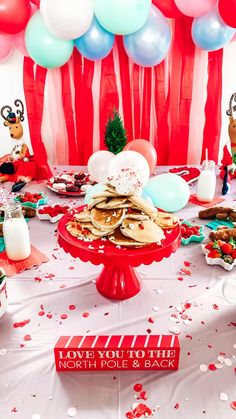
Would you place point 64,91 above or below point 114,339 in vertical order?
above

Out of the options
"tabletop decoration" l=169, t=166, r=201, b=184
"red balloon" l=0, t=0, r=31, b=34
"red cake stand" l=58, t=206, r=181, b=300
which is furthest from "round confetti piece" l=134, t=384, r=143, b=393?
"red balloon" l=0, t=0, r=31, b=34

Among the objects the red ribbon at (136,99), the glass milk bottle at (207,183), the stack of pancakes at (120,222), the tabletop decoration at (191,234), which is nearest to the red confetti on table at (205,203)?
the glass milk bottle at (207,183)

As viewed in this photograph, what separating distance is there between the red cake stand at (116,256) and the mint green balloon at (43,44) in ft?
4.18

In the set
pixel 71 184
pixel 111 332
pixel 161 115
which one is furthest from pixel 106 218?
pixel 161 115

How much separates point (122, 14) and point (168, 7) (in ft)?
1.18

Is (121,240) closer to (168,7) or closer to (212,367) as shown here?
(212,367)

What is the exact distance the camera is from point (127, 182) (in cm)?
112

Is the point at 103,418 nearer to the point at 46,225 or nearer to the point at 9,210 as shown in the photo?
the point at 9,210

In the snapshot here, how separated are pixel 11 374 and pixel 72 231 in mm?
423

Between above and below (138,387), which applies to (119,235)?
above

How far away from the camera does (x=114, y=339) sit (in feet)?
3.26

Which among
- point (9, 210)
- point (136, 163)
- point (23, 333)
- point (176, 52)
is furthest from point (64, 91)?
point (23, 333)

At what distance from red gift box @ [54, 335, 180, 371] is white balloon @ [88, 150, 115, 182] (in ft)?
3.93

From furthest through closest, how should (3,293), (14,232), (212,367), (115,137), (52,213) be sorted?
(115,137) < (52,213) < (14,232) < (3,293) < (212,367)
